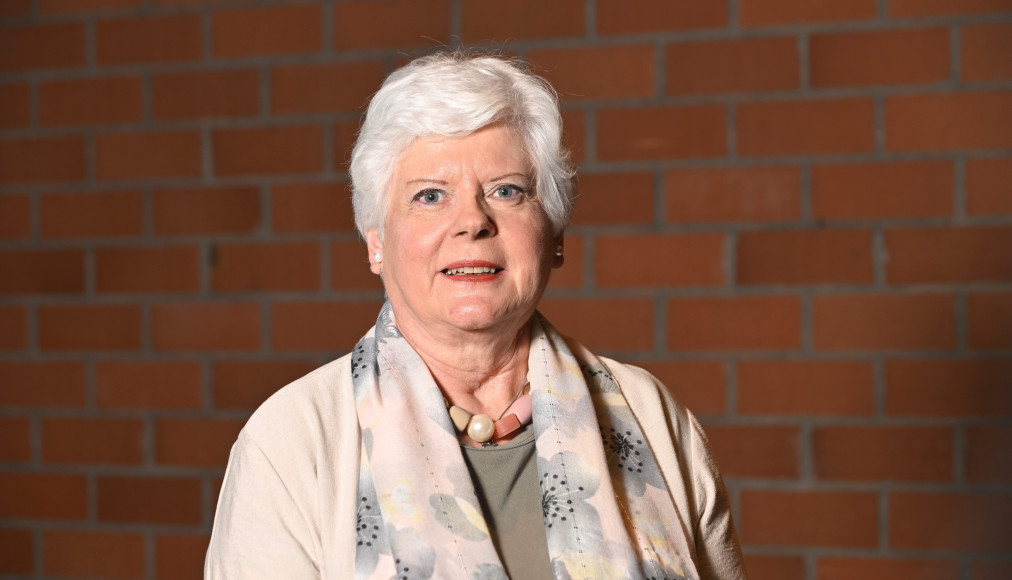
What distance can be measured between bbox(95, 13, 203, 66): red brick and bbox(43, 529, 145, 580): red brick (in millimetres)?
1159

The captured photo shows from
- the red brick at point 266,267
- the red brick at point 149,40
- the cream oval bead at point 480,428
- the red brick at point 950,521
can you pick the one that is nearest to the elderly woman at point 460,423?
the cream oval bead at point 480,428

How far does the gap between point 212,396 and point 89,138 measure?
705 mm

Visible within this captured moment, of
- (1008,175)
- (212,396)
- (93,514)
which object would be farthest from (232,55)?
(1008,175)

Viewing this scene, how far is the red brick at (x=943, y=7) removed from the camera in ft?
7.25

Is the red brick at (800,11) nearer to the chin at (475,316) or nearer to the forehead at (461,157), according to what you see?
the forehead at (461,157)

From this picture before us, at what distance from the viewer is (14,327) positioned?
267 cm

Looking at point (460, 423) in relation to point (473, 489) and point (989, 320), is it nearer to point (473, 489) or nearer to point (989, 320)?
point (473, 489)

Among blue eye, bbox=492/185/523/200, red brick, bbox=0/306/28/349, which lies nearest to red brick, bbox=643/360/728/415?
blue eye, bbox=492/185/523/200

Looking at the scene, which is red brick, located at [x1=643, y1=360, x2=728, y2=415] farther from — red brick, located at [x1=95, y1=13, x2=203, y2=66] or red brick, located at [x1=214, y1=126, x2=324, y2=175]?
red brick, located at [x1=95, y1=13, x2=203, y2=66]

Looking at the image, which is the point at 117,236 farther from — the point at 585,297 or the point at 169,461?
the point at 585,297

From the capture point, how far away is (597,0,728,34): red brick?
2332 millimetres

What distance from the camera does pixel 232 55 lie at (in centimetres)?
256

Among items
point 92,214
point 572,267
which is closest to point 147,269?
point 92,214

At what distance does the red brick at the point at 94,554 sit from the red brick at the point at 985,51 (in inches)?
85.3
